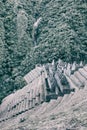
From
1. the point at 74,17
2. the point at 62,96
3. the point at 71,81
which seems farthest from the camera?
the point at 74,17

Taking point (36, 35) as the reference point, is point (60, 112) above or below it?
below

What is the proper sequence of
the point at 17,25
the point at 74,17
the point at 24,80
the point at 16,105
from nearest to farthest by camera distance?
1. the point at 16,105
2. the point at 24,80
3. the point at 74,17
4. the point at 17,25

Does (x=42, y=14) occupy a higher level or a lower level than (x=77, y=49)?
higher

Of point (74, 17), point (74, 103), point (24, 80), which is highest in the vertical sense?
point (74, 17)

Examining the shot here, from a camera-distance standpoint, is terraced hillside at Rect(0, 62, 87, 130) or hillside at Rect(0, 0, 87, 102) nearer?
terraced hillside at Rect(0, 62, 87, 130)

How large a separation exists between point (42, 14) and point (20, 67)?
6705 mm

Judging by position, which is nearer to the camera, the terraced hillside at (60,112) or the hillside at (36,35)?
the terraced hillside at (60,112)

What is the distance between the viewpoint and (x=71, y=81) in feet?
45.5

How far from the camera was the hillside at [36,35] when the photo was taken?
24.6 m

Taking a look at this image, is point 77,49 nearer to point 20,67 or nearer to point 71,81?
point 20,67

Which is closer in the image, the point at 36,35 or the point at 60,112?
the point at 60,112

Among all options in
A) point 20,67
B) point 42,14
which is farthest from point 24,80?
point 42,14

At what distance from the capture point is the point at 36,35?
28.5 metres

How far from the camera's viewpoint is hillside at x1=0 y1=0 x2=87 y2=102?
80.7 ft
